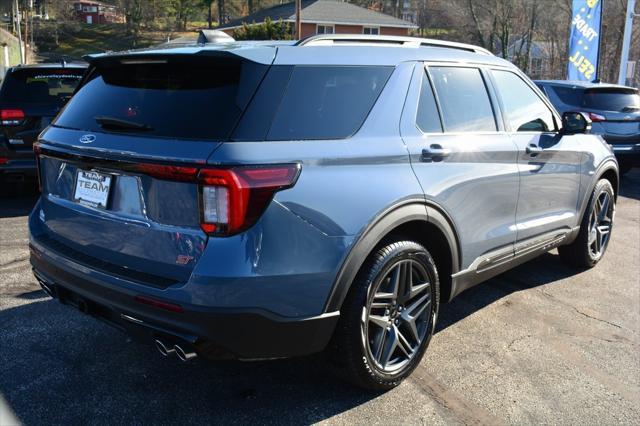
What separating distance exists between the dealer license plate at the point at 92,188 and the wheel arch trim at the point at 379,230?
3.82ft

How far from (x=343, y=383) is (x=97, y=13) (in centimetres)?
8783

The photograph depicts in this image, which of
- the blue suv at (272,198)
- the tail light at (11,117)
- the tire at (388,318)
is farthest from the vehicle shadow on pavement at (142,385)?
the tail light at (11,117)

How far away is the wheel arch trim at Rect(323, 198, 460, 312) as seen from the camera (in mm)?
2773

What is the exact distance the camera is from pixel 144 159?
2605mm

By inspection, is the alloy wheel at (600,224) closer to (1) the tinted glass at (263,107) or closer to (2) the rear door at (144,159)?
(1) the tinted glass at (263,107)

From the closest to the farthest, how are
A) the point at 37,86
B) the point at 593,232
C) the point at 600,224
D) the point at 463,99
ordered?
the point at 463,99 < the point at 593,232 < the point at 600,224 < the point at 37,86

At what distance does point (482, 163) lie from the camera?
375 centimetres

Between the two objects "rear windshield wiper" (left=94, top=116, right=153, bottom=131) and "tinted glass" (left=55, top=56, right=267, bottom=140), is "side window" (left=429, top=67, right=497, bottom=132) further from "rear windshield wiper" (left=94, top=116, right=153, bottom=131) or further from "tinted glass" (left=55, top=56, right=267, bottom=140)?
"rear windshield wiper" (left=94, top=116, right=153, bottom=131)

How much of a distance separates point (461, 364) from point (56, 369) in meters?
2.37

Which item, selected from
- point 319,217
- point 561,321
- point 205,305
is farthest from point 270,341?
point 561,321

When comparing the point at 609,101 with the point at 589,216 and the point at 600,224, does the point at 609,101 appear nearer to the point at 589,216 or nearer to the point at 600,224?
the point at 600,224

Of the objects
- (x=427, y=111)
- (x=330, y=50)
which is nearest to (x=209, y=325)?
(x=330, y=50)

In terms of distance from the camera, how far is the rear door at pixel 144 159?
255 centimetres

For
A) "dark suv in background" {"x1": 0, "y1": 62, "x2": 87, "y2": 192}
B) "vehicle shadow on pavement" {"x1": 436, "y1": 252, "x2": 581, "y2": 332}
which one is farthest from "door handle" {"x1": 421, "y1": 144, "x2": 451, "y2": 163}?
"dark suv in background" {"x1": 0, "y1": 62, "x2": 87, "y2": 192}
